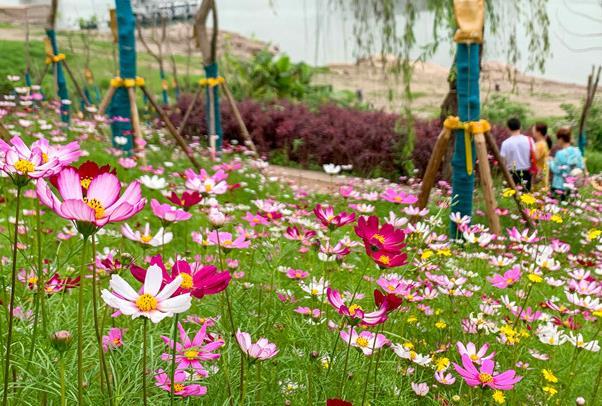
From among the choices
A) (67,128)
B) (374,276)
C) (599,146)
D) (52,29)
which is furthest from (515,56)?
(599,146)

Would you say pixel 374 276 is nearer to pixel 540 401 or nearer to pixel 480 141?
pixel 540 401

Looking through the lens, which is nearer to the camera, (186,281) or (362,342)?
(186,281)

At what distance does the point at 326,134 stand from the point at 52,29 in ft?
13.6

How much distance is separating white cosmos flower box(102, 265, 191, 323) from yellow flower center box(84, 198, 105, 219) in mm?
77

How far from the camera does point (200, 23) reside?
246 inches

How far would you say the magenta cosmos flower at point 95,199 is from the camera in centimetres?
69

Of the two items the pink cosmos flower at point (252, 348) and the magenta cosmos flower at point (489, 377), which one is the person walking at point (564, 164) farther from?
the pink cosmos flower at point (252, 348)

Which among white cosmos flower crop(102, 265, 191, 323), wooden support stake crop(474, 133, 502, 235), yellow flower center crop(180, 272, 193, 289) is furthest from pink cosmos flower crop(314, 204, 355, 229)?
wooden support stake crop(474, 133, 502, 235)

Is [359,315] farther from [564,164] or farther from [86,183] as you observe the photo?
[564,164]

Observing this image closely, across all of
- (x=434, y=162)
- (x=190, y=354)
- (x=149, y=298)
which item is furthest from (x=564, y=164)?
(x=149, y=298)

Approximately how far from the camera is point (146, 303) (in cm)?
72

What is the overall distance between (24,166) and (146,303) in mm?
261

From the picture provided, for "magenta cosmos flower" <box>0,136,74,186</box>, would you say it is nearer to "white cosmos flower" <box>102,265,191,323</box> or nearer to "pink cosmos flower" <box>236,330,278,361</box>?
"white cosmos flower" <box>102,265,191,323</box>

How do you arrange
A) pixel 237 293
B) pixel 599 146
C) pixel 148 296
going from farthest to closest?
pixel 599 146
pixel 237 293
pixel 148 296
